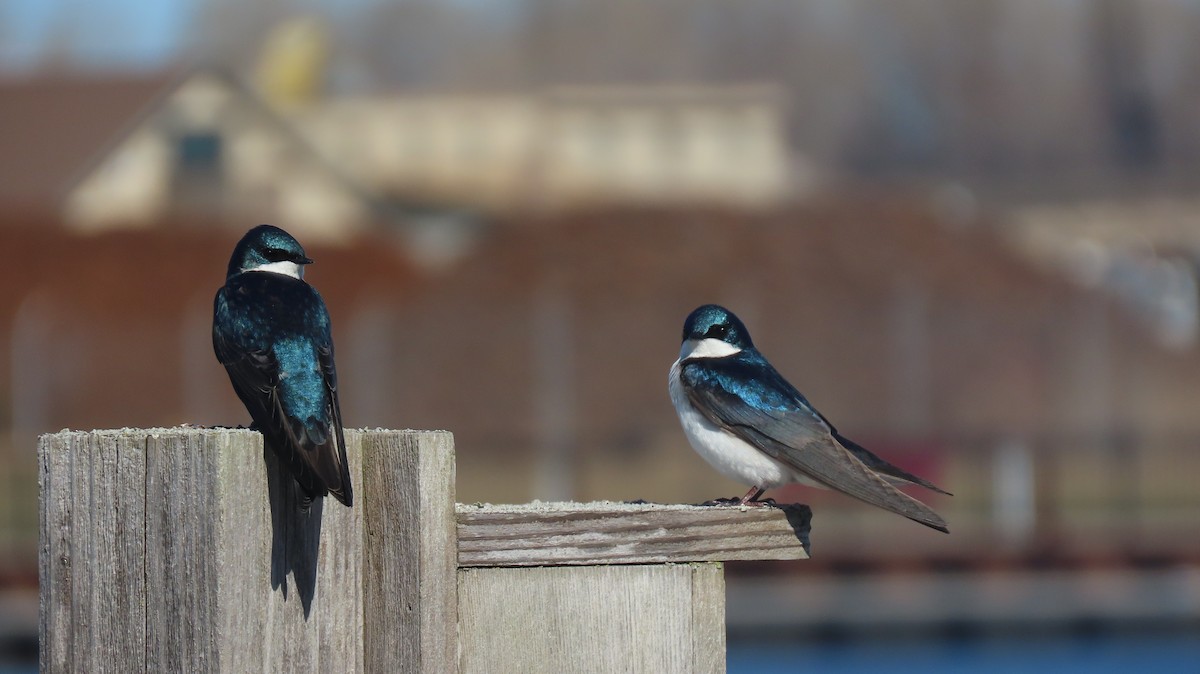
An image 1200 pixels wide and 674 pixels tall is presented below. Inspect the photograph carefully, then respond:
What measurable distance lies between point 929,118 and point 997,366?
Answer: 4061 centimetres

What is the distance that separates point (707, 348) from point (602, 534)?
221cm

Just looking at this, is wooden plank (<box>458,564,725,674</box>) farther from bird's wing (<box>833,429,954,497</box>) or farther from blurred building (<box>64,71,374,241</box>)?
blurred building (<box>64,71,374,241</box>)

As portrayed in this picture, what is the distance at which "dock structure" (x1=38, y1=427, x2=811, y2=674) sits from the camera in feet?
7.25

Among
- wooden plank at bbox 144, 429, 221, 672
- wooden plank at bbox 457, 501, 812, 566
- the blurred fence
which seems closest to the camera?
wooden plank at bbox 144, 429, 221, 672

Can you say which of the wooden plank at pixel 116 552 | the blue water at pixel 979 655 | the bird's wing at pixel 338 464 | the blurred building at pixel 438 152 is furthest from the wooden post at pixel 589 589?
the blurred building at pixel 438 152

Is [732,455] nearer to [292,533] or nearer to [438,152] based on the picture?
[292,533]

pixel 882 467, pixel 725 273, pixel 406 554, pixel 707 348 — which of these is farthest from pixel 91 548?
pixel 725 273

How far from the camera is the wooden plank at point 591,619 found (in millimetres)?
2465

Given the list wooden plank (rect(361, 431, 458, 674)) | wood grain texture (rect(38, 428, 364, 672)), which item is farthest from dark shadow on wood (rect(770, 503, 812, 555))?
wood grain texture (rect(38, 428, 364, 672))

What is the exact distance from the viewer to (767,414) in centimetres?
420

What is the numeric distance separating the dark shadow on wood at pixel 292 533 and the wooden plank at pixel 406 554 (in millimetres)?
92

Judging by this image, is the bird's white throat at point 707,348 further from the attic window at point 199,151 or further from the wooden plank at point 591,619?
the attic window at point 199,151

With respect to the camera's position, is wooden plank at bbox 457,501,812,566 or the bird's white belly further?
the bird's white belly

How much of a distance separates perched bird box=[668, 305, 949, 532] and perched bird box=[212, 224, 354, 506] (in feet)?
3.70
